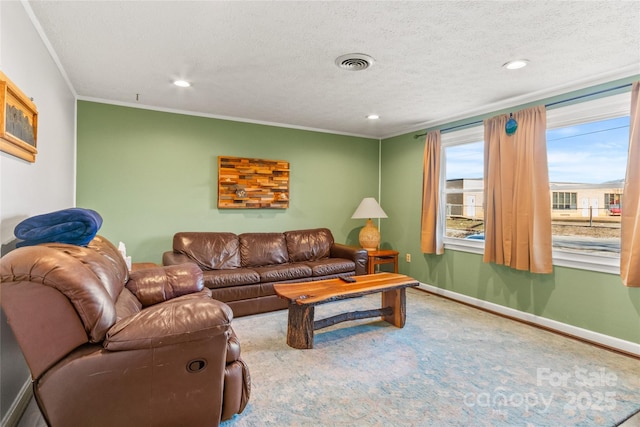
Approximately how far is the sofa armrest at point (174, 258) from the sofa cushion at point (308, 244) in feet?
4.33

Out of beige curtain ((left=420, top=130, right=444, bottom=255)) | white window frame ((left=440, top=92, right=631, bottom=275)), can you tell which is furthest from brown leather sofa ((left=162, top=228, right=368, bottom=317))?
white window frame ((left=440, top=92, right=631, bottom=275))

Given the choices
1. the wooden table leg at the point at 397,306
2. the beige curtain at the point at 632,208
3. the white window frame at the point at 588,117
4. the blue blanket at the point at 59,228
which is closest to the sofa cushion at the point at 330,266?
the wooden table leg at the point at 397,306

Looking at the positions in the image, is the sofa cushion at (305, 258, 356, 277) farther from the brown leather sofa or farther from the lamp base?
the lamp base

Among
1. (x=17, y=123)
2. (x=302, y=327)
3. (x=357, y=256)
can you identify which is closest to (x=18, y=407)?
(x=17, y=123)

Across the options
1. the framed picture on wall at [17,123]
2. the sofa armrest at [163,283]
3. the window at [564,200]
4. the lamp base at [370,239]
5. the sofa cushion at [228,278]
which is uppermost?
the framed picture on wall at [17,123]

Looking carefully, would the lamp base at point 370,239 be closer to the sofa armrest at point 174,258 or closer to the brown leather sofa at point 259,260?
the brown leather sofa at point 259,260

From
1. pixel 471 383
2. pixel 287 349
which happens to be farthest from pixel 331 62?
pixel 471 383

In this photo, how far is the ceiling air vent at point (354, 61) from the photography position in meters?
2.47

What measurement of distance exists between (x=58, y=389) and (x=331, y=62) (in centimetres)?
256

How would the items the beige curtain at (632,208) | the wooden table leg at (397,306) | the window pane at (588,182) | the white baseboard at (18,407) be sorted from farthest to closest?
the wooden table leg at (397,306), the window pane at (588,182), the beige curtain at (632,208), the white baseboard at (18,407)

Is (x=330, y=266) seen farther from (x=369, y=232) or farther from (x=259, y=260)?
(x=369, y=232)

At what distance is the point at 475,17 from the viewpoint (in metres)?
1.96

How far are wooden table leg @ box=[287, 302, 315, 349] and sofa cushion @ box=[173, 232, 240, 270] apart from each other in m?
1.51

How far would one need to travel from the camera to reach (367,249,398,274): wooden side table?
4.52 metres
